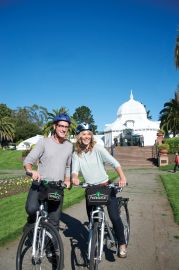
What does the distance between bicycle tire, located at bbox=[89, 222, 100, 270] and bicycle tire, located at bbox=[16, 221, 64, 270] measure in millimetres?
359

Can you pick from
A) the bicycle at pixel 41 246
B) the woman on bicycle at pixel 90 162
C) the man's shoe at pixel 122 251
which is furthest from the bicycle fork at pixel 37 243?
the man's shoe at pixel 122 251

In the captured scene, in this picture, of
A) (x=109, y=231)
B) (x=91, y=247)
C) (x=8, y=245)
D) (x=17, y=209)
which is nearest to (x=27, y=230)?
(x=91, y=247)

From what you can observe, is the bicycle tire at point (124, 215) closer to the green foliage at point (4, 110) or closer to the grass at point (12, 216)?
the grass at point (12, 216)

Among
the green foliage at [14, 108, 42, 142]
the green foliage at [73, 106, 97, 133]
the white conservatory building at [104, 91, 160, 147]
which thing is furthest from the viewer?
the green foliage at [73, 106, 97, 133]

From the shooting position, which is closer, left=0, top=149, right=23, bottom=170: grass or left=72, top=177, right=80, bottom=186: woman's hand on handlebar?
left=72, top=177, right=80, bottom=186: woman's hand on handlebar

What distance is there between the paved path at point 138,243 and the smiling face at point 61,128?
5.83 feet

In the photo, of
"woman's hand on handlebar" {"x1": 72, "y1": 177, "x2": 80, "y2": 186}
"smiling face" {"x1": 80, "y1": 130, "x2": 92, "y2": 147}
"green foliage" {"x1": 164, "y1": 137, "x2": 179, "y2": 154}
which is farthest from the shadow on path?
"green foliage" {"x1": 164, "y1": 137, "x2": 179, "y2": 154}

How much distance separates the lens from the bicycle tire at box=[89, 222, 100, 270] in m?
3.94

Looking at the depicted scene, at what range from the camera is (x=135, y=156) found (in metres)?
36.8

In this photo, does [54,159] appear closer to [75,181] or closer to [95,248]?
[75,181]

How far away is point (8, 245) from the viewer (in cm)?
567

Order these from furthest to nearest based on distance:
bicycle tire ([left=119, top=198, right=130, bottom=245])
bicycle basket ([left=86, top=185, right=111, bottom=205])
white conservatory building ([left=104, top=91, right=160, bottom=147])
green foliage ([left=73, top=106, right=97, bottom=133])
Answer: green foliage ([left=73, top=106, right=97, bottom=133])
white conservatory building ([left=104, top=91, right=160, bottom=147])
bicycle tire ([left=119, top=198, right=130, bottom=245])
bicycle basket ([left=86, top=185, right=111, bottom=205])

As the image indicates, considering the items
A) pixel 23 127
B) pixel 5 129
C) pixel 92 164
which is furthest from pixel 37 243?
pixel 23 127

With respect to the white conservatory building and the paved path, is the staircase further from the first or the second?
the paved path
